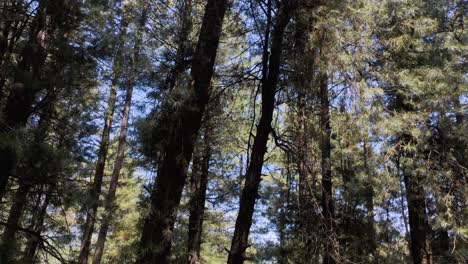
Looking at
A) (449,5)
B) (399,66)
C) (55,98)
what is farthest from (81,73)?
(449,5)

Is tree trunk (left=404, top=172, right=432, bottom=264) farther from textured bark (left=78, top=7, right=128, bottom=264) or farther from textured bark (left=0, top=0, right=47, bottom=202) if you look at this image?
textured bark (left=0, top=0, right=47, bottom=202)

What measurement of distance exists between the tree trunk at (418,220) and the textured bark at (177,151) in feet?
19.6

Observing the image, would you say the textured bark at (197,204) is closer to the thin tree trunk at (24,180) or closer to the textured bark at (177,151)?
the thin tree trunk at (24,180)

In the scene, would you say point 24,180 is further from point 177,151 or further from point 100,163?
point 100,163

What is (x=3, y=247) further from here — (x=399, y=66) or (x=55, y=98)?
(x=399, y=66)

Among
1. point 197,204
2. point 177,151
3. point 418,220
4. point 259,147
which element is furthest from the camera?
point 197,204

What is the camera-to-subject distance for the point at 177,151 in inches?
179

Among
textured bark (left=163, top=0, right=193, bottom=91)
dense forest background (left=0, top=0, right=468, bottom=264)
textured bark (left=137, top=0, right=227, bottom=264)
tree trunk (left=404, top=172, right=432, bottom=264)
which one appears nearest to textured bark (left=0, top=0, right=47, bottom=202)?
dense forest background (left=0, top=0, right=468, bottom=264)

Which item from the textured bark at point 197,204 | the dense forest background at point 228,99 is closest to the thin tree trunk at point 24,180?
the dense forest background at point 228,99

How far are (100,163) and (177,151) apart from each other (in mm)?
7835

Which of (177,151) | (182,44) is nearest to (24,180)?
(177,151)

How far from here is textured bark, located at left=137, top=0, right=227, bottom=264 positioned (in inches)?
166

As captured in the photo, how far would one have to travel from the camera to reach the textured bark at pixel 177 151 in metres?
4.21

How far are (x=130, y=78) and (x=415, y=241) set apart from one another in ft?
23.6
